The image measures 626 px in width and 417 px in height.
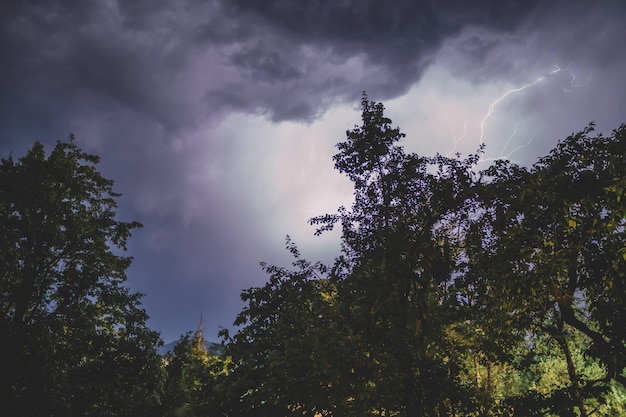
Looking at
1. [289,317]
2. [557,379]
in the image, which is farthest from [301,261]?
[557,379]

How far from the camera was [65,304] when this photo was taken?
54.5 feet

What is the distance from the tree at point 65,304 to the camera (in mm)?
13680

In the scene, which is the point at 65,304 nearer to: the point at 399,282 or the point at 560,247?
the point at 399,282

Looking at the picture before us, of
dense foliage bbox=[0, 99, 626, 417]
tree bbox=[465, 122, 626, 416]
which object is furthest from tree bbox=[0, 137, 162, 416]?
tree bbox=[465, 122, 626, 416]

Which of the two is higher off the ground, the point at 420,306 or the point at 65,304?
the point at 65,304

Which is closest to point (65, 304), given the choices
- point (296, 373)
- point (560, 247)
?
point (296, 373)

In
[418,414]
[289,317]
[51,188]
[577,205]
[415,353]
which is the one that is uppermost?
[51,188]

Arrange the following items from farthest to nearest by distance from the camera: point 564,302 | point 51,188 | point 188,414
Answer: point 51,188 < point 564,302 < point 188,414

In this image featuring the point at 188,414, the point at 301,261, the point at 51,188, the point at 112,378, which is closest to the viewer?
the point at 188,414

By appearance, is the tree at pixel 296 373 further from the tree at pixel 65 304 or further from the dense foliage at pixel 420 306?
the tree at pixel 65 304

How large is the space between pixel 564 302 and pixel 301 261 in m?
8.12

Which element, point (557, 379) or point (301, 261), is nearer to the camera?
point (301, 261)

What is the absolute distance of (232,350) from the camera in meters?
8.82

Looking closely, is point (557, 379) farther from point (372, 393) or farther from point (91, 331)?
point (91, 331)
